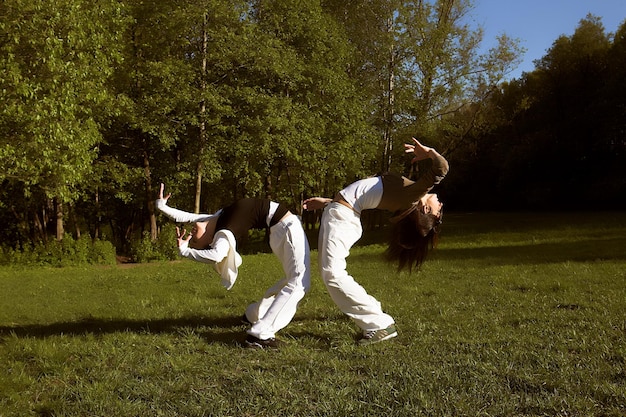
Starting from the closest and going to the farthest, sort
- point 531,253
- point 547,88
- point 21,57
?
1. point 21,57
2. point 531,253
3. point 547,88

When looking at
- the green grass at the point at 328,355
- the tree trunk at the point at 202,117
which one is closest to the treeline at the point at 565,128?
the tree trunk at the point at 202,117

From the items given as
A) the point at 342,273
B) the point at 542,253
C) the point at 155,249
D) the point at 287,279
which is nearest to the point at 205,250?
the point at 287,279

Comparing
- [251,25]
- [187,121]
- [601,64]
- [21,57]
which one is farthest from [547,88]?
[21,57]

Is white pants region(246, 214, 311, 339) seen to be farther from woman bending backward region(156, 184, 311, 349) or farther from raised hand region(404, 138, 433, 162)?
raised hand region(404, 138, 433, 162)

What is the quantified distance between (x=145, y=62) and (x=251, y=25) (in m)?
5.01

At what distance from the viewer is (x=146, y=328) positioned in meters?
6.80

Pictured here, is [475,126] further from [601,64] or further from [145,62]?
[145,62]

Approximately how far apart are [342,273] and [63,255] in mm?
18373

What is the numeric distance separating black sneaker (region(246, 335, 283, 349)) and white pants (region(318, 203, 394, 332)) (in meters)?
0.79

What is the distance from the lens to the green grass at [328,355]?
13.0 ft

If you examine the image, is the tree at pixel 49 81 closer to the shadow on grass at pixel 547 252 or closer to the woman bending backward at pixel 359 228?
the woman bending backward at pixel 359 228

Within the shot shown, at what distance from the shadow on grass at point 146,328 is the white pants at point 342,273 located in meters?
1.29

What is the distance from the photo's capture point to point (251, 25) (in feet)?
77.5

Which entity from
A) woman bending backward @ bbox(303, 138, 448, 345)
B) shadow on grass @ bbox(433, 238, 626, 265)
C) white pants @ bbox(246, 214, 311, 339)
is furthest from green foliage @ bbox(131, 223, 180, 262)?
woman bending backward @ bbox(303, 138, 448, 345)
